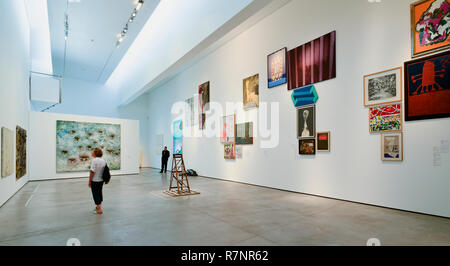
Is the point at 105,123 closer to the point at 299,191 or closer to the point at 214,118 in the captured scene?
the point at 214,118

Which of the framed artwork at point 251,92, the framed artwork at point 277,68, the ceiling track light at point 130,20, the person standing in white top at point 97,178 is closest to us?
the person standing in white top at point 97,178

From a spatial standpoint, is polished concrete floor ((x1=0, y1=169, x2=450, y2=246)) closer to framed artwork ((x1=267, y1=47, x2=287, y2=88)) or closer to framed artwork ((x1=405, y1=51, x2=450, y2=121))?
framed artwork ((x1=405, y1=51, x2=450, y2=121))

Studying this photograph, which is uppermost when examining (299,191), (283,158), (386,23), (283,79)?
(386,23)

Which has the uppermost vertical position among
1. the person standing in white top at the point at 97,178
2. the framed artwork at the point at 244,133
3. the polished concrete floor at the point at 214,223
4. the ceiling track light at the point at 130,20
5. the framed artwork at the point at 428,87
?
the ceiling track light at the point at 130,20

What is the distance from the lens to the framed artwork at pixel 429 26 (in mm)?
6004

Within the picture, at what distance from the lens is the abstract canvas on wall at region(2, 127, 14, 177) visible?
A: 734 cm

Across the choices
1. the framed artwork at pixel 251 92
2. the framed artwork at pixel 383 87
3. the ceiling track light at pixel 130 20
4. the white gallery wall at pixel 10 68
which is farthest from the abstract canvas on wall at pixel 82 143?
the framed artwork at pixel 383 87

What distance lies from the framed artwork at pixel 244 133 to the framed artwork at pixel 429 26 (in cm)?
663

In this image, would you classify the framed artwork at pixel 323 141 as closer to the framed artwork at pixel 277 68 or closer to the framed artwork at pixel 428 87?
the framed artwork at pixel 428 87

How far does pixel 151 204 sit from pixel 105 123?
10557 mm

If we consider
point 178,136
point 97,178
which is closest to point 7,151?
point 97,178

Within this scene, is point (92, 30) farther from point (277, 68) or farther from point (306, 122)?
point (306, 122)

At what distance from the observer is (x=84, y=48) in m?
13.7
